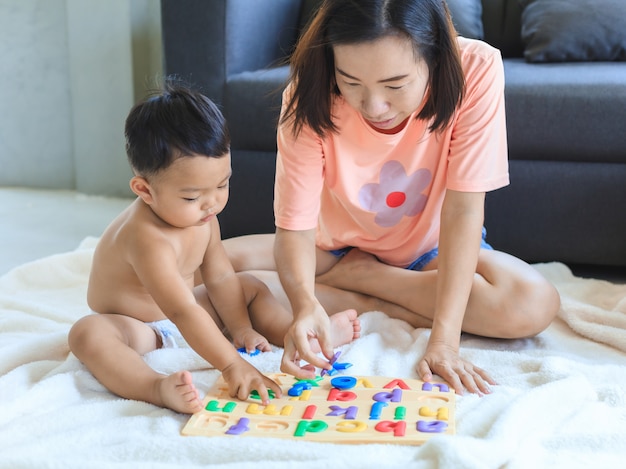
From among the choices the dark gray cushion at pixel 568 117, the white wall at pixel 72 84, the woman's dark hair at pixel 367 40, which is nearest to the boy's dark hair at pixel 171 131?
the woman's dark hair at pixel 367 40

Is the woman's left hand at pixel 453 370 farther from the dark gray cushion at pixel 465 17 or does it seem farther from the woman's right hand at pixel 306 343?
the dark gray cushion at pixel 465 17

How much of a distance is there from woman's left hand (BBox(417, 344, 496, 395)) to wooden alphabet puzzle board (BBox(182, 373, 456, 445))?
3 cm

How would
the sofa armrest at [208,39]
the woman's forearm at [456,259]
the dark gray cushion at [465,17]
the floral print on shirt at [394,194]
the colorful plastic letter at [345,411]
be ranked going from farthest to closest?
1. the dark gray cushion at [465,17]
2. the sofa armrest at [208,39]
3. the floral print on shirt at [394,194]
4. the woman's forearm at [456,259]
5. the colorful plastic letter at [345,411]

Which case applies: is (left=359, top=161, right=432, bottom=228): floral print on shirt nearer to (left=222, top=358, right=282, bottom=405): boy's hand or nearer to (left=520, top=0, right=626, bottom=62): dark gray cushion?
(left=222, top=358, right=282, bottom=405): boy's hand

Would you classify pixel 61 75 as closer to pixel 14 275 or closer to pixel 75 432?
pixel 14 275

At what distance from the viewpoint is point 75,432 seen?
98 centimetres

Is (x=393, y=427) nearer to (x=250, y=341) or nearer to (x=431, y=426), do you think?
(x=431, y=426)

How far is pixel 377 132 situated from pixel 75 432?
630 mm

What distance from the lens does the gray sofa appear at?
168 cm

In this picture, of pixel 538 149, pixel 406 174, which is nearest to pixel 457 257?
pixel 406 174

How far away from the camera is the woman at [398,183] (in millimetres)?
1085

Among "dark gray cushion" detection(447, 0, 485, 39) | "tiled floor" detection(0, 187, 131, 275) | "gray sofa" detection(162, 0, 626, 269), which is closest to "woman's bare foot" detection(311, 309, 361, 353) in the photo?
"gray sofa" detection(162, 0, 626, 269)

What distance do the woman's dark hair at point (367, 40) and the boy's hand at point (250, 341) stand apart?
32cm

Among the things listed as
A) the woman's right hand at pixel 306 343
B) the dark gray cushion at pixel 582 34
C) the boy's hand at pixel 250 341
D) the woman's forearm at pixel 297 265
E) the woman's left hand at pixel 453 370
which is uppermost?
the dark gray cushion at pixel 582 34
